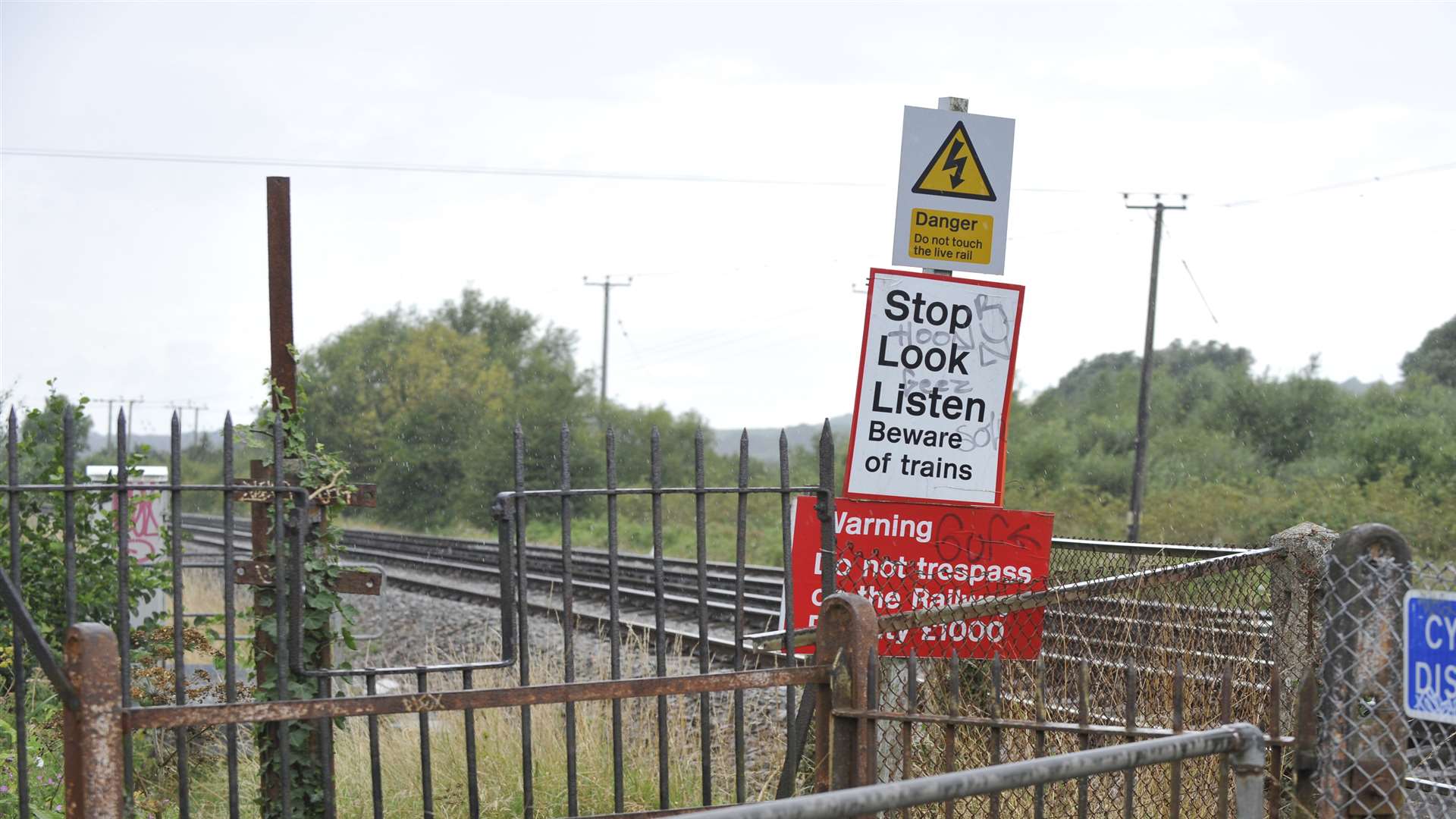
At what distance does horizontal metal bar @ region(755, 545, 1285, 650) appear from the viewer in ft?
16.8

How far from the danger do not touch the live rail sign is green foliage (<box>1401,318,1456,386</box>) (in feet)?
146

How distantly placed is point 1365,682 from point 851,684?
170cm

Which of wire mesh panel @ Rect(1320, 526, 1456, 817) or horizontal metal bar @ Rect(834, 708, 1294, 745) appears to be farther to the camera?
horizontal metal bar @ Rect(834, 708, 1294, 745)

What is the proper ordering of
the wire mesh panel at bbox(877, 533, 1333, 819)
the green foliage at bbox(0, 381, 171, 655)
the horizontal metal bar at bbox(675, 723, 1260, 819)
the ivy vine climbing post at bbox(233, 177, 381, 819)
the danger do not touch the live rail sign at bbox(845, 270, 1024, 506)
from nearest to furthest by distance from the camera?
the horizontal metal bar at bbox(675, 723, 1260, 819)
the wire mesh panel at bbox(877, 533, 1333, 819)
the ivy vine climbing post at bbox(233, 177, 381, 819)
the danger do not touch the live rail sign at bbox(845, 270, 1024, 506)
the green foliage at bbox(0, 381, 171, 655)

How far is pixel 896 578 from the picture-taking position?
588 cm

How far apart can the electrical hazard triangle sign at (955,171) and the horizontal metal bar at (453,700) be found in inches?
105

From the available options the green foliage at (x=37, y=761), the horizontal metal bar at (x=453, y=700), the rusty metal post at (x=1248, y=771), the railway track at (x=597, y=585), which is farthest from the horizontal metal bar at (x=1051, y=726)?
the railway track at (x=597, y=585)

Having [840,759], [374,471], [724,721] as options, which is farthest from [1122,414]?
[840,759]

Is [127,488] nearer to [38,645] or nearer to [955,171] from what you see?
[38,645]

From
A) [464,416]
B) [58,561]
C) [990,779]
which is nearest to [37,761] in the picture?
[58,561]

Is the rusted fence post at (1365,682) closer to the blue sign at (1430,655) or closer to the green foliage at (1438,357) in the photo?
the blue sign at (1430,655)

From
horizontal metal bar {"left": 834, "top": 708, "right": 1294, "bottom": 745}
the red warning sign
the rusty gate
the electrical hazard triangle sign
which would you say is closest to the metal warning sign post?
the electrical hazard triangle sign

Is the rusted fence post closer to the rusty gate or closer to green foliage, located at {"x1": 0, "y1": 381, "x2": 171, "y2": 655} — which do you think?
the rusty gate

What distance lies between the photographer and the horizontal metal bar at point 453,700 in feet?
13.2
